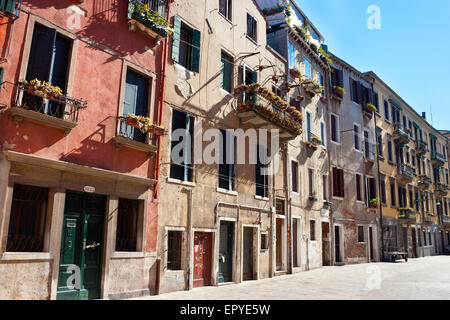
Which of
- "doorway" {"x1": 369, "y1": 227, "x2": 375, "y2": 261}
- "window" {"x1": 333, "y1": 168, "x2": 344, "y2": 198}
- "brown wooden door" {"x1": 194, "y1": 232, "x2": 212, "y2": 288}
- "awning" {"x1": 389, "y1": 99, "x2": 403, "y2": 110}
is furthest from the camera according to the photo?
"awning" {"x1": 389, "y1": 99, "x2": 403, "y2": 110}

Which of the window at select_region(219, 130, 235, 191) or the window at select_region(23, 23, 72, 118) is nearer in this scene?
the window at select_region(23, 23, 72, 118)

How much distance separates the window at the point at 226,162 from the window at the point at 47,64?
664cm

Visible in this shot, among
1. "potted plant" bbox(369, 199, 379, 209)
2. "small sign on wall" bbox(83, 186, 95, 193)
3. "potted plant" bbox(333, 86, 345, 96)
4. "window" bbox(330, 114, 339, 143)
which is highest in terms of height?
"potted plant" bbox(333, 86, 345, 96)

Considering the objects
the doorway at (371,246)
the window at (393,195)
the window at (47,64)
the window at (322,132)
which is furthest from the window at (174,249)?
the window at (393,195)

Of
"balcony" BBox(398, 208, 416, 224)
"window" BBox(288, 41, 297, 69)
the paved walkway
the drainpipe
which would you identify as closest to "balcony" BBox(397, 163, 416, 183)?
"balcony" BBox(398, 208, 416, 224)

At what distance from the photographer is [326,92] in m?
25.0

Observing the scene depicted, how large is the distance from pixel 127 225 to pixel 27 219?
2849 millimetres

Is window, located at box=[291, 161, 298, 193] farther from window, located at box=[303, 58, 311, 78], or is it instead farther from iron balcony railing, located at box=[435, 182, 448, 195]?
iron balcony railing, located at box=[435, 182, 448, 195]

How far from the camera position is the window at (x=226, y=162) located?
14.3 metres

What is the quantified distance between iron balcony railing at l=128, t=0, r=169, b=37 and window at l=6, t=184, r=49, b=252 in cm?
564

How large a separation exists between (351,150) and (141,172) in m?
19.2

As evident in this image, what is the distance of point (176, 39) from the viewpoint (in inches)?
497

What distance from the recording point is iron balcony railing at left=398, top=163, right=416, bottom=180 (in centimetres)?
3282

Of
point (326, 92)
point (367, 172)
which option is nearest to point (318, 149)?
point (326, 92)
